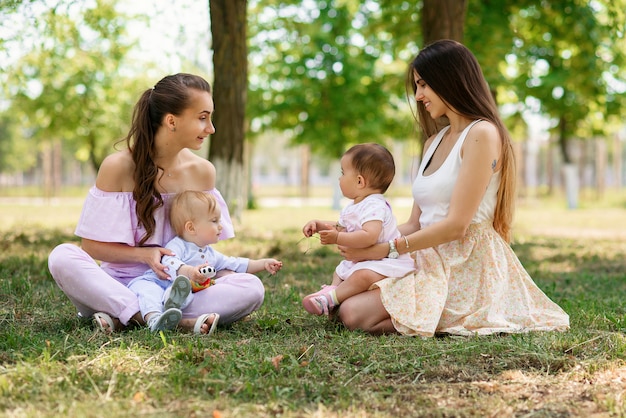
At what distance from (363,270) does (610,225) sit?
10309 millimetres

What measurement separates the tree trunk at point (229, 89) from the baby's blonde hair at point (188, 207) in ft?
17.1

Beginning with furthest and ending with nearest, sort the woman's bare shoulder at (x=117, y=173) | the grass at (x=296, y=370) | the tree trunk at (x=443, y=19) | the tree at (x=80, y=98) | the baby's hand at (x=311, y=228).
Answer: the tree at (x=80, y=98) → the tree trunk at (x=443, y=19) → the woman's bare shoulder at (x=117, y=173) → the baby's hand at (x=311, y=228) → the grass at (x=296, y=370)

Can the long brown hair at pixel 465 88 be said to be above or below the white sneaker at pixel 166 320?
above

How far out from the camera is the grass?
7.61ft

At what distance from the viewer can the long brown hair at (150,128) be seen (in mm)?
3619

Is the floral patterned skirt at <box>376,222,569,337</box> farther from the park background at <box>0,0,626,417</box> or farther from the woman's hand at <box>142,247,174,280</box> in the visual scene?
the woman's hand at <box>142,247,174,280</box>

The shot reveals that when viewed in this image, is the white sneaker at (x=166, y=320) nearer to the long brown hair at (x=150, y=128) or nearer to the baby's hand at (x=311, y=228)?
the long brown hair at (x=150, y=128)

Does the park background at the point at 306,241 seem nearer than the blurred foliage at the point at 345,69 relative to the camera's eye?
Yes

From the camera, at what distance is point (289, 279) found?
18.1ft

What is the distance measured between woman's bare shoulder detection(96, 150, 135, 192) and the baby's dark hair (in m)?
1.13

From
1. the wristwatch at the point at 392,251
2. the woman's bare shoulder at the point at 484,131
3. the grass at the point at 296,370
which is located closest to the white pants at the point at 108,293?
the grass at the point at 296,370

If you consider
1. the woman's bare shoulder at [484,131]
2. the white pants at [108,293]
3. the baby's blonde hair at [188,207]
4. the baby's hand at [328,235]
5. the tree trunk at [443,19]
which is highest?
the tree trunk at [443,19]

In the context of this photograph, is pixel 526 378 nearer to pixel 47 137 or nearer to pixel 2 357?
pixel 2 357

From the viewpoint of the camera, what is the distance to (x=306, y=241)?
821cm
